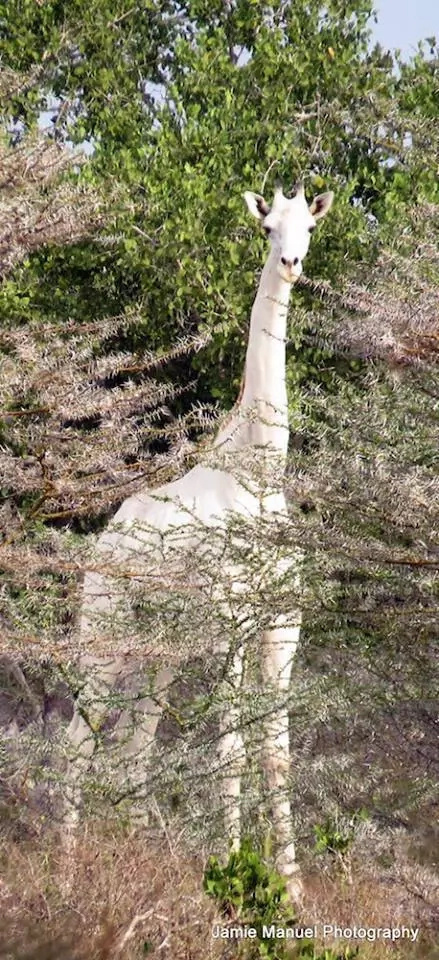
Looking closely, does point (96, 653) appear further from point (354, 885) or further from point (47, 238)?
point (47, 238)

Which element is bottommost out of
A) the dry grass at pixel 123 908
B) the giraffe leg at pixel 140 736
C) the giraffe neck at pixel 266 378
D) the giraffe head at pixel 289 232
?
the dry grass at pixel 123 908

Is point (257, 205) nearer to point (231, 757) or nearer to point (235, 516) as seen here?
point (235, 516)

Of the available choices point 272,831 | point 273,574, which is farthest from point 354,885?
point 273,574

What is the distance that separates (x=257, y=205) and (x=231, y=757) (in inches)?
123

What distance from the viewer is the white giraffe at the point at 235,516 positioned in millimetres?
7035

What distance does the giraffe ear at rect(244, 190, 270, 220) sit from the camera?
27.1 feet

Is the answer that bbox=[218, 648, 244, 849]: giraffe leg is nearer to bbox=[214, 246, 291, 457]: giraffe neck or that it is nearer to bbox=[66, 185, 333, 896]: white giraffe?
bbox=[66, 185, 333, 896]: white giraffe

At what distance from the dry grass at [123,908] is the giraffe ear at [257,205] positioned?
3553 mm

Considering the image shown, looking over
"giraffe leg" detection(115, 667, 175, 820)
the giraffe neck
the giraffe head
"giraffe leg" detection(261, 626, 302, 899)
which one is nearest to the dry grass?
"giraffe leg" detection(115, 667, 175, 820)

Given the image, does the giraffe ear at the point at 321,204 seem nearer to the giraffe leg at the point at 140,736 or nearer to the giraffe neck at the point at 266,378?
the giraffe neck at the point at 266,378

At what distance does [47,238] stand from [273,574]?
209 centimetres

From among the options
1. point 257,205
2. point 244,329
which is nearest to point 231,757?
point 257,205

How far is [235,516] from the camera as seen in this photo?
741 centimetres

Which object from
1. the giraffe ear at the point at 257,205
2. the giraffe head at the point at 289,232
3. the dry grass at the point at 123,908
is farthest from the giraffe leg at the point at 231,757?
the giraffe ear at the point at 257,205
